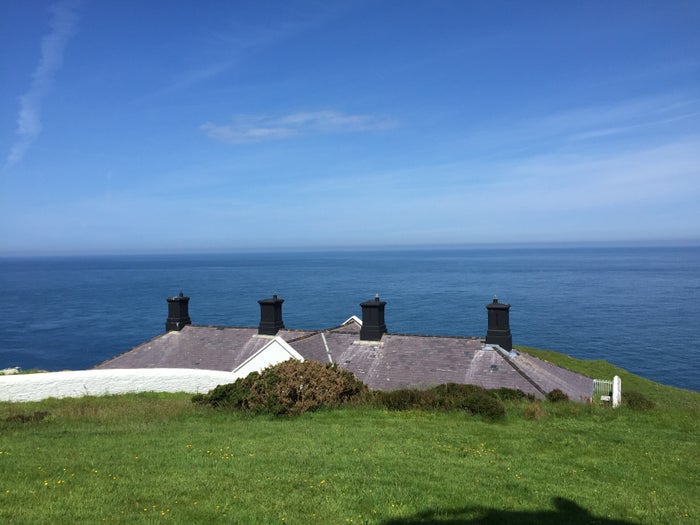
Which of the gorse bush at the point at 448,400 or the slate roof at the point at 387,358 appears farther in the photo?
the slate roof at the point at 387,358

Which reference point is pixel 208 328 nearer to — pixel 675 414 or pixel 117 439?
pixel 117 439

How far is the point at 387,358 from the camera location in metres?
27.4

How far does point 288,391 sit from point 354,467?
6.92m

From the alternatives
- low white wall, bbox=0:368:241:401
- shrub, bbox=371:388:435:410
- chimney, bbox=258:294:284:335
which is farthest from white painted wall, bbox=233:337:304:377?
shrub, bbox=371:388:435:410

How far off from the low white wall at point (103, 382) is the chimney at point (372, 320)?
25.4ft

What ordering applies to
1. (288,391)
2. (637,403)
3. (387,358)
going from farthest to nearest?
(387,358)
(637,403)
(288,391)

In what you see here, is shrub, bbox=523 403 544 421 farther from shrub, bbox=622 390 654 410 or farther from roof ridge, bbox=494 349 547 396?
roof ridge, bbox=494 349 547 396

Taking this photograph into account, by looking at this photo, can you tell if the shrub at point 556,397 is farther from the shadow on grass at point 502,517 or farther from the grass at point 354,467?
the shadow on grass at point 502,517

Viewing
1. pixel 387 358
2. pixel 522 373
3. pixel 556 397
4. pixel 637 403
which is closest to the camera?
pixel 637 403

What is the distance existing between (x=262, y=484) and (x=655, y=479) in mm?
8121

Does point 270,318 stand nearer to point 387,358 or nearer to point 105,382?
point 387,358

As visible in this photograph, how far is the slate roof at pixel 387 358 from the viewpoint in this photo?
80.4 ft

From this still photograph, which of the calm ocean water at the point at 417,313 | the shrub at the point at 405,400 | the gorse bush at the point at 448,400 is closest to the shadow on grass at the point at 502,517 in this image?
the gorse bush at the point at 448,400

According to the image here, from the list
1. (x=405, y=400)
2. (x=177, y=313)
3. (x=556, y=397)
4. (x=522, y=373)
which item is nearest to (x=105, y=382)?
(x=177, y=313)
